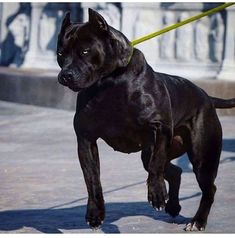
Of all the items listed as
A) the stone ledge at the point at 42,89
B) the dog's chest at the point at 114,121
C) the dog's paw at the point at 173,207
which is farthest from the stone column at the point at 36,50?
the dog's chest at the point at 114,121

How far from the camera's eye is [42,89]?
1500 cm

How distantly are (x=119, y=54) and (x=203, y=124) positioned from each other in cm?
107

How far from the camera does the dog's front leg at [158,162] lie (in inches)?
213

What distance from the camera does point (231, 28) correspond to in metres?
14.1

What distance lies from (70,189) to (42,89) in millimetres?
6968

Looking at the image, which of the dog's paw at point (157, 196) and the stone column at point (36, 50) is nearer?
the dog's paw at point (157, 196)

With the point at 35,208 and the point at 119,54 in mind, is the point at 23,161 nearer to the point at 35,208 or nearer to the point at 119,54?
the point at 35,208

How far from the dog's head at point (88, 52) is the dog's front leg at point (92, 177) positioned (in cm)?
54

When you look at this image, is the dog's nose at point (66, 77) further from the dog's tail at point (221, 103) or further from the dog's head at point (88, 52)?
the dog's tail at point (221, 103)

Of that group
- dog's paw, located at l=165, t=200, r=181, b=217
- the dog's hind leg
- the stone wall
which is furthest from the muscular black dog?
the stone wall

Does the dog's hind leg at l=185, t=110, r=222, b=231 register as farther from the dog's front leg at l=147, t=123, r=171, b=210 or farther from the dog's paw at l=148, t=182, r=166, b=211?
the dog's paw at l=148, t=182, r=166, b=211

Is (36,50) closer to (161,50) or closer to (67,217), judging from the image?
(161,50)
